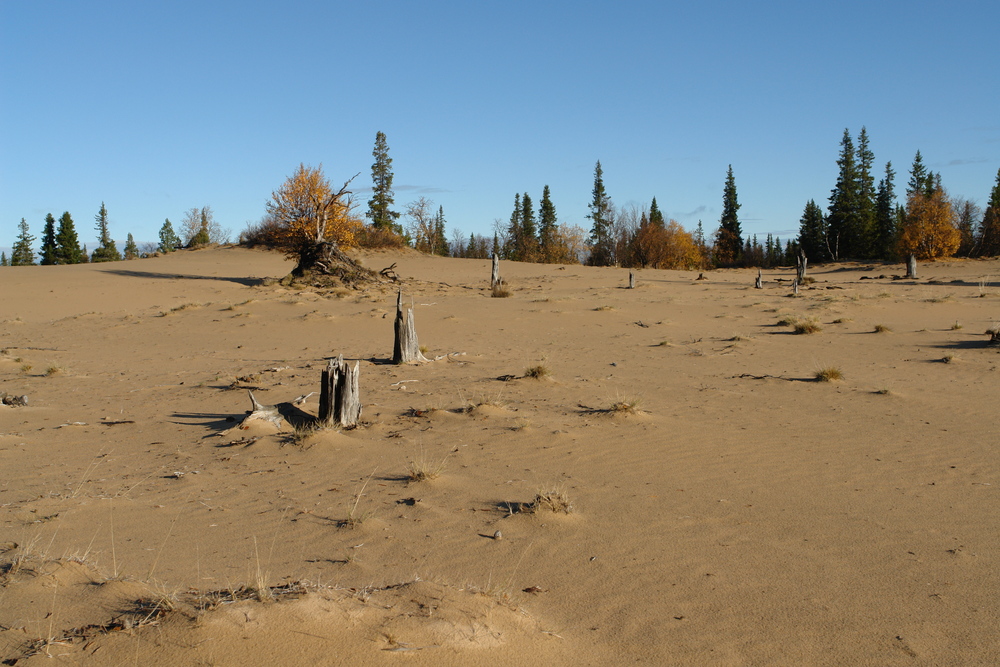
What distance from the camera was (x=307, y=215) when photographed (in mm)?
29156

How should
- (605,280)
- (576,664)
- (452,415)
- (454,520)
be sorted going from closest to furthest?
(576,664)
(454,520)
(452,415)
(605,280)

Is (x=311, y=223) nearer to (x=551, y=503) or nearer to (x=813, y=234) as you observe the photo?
(x=551, y=503)

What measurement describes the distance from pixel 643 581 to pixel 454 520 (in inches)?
61.9

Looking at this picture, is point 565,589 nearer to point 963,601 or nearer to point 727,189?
point 963,601

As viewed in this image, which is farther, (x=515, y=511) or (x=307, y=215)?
(x=307, y=215)

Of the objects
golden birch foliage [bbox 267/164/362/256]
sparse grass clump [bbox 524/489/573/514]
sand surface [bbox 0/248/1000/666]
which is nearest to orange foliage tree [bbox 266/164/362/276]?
golden birch foliage [bbox 267/164/362/256]

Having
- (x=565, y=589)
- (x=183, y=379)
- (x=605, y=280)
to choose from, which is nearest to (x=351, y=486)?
(x=565, y=589)

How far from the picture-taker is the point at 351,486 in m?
5.97

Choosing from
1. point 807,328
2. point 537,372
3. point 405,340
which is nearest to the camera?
point 537,372

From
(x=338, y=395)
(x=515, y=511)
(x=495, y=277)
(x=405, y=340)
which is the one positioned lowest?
(x=515, y=511)

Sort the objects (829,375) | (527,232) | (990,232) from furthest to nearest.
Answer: (527,232), (990,232), (829,375)

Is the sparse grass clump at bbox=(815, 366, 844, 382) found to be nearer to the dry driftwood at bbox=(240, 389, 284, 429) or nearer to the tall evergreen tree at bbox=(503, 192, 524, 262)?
the dry driftwood at bbox=(240, 389, 284, 429)

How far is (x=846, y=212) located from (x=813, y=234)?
5.43m

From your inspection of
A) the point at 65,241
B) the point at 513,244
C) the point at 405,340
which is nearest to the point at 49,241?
the point at 65,241
